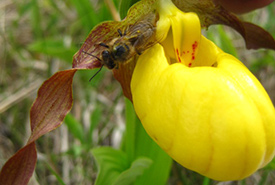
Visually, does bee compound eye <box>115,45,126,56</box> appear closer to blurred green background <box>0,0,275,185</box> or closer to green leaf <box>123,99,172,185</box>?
blurred green background <box>0,0,275,185</box>

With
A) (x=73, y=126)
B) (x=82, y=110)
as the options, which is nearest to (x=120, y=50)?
(x=73, y=126)

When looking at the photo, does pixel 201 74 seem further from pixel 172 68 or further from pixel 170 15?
pixel 170 15

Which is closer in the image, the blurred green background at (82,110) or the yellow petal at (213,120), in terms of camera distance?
the yellow petal at (213,120)

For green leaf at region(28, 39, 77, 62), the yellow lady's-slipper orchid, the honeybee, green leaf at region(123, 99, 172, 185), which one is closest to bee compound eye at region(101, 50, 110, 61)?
the honeybee

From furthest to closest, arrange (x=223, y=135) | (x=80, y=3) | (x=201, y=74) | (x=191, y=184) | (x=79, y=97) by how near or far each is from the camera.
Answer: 1. (x=79, y=97)
2. (x=80, y=3)
3. (x=191, y=184)
4. (x=201, y=74)
5. (x=223, y=135)

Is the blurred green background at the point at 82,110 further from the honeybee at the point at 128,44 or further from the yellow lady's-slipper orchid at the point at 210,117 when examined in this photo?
the yellow lady's-slipper orchid at the point at 210,117

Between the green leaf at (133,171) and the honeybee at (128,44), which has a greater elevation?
the honeybee at (128,44)

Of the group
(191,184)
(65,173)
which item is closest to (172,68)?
(191,184)

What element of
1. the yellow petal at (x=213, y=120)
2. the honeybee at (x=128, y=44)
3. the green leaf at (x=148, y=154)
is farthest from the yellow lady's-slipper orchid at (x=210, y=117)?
the green leaf at (x=148, y=154)
